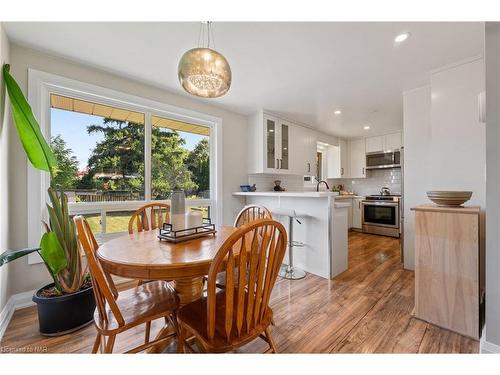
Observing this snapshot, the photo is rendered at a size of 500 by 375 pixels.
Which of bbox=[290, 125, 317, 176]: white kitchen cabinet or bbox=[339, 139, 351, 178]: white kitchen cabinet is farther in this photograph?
bbox=[339, 139, 351, 178]: white kitchen cabinet

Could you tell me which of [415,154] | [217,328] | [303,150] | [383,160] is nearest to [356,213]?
[383,160]

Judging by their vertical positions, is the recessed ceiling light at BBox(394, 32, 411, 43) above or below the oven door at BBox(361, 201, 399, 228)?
above

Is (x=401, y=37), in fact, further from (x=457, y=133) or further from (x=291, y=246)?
(x=291, y=246)

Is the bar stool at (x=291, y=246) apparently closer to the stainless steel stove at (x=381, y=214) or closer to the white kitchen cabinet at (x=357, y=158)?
the stainless steel stove at (x=381, y=214)

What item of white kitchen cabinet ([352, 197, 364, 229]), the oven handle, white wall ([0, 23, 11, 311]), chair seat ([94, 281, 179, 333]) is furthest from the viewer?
white kitchen cabinet ([352, 197, 364, 229])

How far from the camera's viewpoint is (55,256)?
155 cm

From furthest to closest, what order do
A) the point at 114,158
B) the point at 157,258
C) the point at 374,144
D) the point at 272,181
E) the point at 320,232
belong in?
the point at 374,144
the point at 272,181
the point at 320,232
the point at 114,158
the point at 157,258

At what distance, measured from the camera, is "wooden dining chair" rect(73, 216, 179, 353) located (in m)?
0.97

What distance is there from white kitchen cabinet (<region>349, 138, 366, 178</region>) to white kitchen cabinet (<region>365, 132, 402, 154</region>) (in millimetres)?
145

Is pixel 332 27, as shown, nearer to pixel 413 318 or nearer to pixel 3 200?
pixel 413 318

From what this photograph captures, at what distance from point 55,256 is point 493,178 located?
2810 millimetres

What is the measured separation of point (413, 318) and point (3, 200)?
3423 millimetres

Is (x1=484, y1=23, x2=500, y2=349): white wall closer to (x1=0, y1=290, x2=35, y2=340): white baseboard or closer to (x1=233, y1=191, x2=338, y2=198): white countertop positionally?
(x1=233, y1=191, x2=338, y2=198): white countertop

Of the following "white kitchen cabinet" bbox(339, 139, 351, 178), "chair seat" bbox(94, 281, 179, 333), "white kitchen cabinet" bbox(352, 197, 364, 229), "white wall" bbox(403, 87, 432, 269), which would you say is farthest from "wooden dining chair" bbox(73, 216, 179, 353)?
"white kitchen cabinet" bbox(339, 139, 351, 178)
